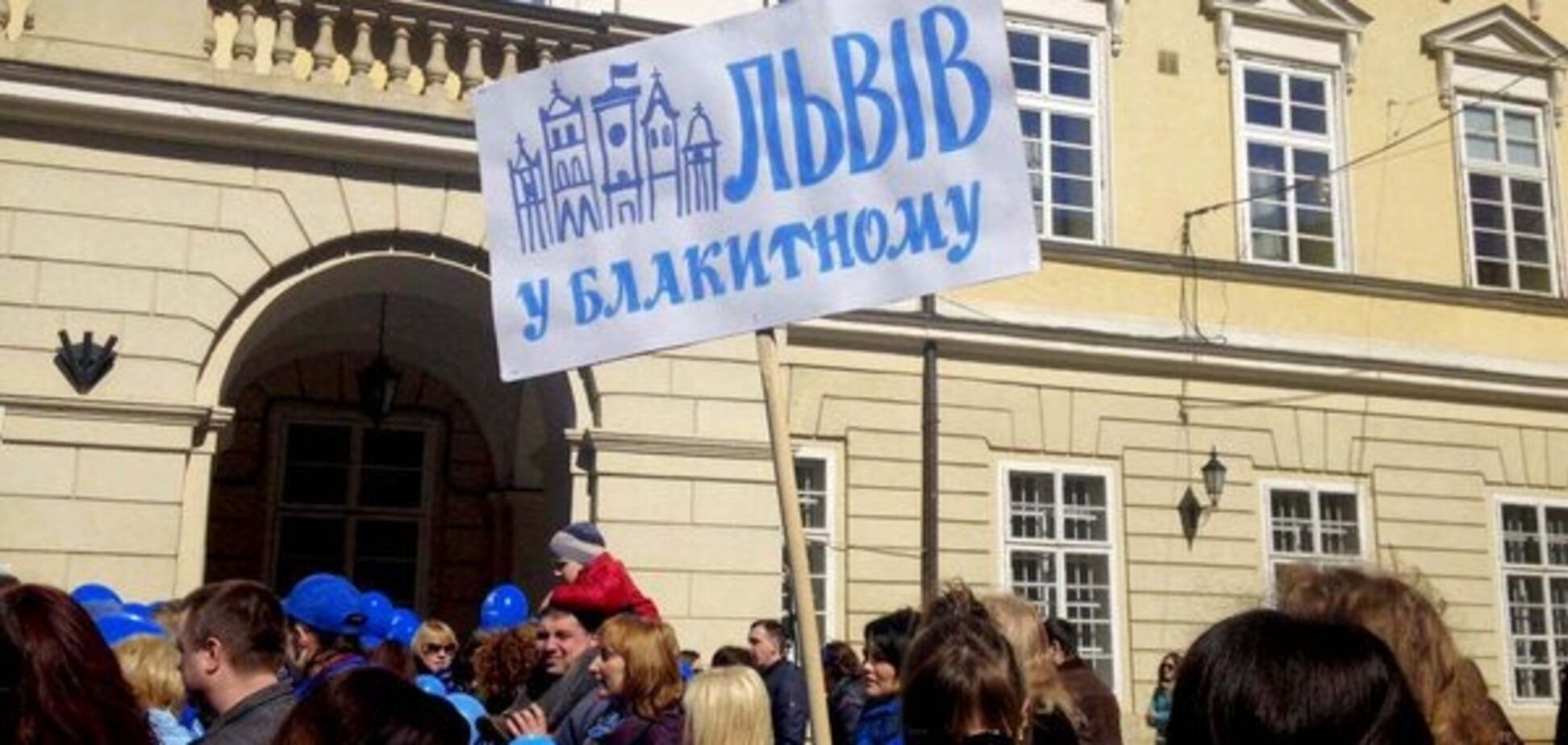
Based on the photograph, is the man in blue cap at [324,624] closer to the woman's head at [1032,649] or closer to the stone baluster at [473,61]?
the woman's head at [1032,649]

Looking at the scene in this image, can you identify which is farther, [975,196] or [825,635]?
[825,635]

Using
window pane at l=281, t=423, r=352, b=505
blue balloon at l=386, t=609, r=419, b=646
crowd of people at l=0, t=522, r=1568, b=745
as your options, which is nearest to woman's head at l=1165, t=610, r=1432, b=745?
crowd of people at l=0, t=522, r=1568, b=745

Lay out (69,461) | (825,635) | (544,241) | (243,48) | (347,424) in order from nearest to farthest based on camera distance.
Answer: (544,241) → (69,461) → (243,48) → (825,635) → (347,424)

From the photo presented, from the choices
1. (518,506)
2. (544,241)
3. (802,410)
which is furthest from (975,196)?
(518,506)

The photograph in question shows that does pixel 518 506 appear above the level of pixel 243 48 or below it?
below

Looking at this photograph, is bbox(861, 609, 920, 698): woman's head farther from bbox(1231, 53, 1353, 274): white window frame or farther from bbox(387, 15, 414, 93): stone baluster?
bbox(1231, 53, 1353, 274): white window frame

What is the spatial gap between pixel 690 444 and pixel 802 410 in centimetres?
223

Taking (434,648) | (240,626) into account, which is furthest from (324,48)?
(240,626)

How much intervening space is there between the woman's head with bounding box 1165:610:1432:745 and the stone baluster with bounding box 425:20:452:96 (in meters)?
9.26

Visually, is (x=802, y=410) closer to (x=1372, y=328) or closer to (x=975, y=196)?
(x=1372, y=328)

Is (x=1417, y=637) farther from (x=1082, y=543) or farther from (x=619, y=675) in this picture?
(x=1082, y=543)

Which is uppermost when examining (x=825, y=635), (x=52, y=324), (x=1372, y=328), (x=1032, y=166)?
(x=1032, y=166)

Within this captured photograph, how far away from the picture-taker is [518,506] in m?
13.4

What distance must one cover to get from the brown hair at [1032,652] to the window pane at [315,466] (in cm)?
1044
